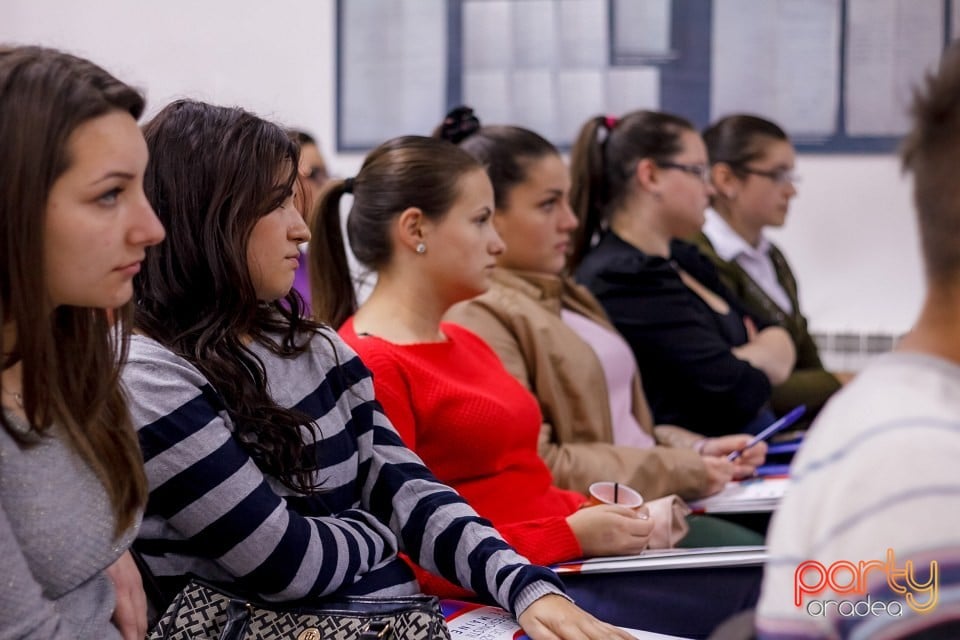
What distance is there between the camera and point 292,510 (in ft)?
4.75

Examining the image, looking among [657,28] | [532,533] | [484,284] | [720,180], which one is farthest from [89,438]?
[657,28]

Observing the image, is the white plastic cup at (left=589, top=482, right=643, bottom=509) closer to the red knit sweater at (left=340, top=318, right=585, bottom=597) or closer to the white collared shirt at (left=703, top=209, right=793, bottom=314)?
the red knit sweater at (left=340, top=318, right=585, bottom=597)

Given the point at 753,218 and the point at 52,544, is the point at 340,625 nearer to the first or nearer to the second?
the point at 52,544

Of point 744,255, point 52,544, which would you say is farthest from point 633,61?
point 52,544

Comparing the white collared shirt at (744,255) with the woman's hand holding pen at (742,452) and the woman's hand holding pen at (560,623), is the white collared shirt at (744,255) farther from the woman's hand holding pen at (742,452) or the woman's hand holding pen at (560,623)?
the woman's hand holding pen at (560,623)

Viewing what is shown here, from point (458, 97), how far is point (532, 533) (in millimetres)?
2984

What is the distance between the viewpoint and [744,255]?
3459 millimetres

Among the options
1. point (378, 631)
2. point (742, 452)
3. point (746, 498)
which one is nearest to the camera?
point (378, 631)

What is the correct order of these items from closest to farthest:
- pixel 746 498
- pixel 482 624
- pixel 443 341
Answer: pixel 482 624 → pixel 443 341 → pixel 746 498

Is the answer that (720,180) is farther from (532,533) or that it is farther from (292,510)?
(292,510)

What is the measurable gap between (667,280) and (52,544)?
1.82 m

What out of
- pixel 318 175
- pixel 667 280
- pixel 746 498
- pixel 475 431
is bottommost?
pixel 746 498

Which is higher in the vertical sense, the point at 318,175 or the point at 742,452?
the point at 318,175

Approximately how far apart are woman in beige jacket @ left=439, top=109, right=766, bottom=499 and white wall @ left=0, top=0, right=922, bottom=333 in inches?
65.8
